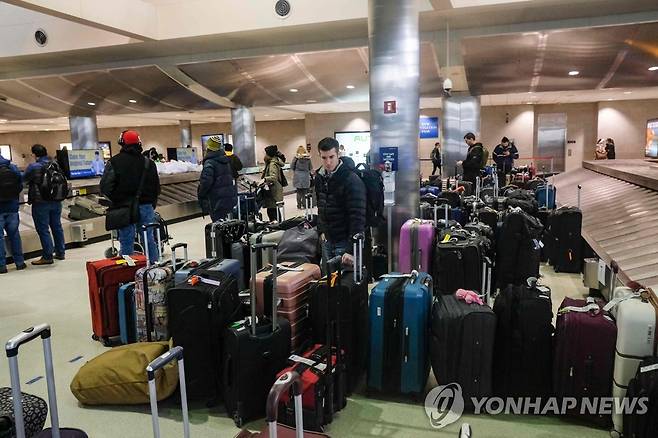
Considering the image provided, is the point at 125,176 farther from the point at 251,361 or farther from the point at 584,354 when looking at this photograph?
the point at 584,354

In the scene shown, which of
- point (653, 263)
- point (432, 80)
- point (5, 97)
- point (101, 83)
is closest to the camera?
point (653, 263)

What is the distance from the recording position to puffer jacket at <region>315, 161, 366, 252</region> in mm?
3899

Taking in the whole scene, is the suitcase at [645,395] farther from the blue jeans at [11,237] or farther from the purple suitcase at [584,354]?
the blue jeans at [11,237]

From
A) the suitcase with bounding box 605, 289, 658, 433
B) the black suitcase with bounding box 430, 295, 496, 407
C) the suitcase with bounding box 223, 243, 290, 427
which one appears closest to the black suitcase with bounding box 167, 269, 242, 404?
the suitcase with bounding box 223, 243, 290, 427

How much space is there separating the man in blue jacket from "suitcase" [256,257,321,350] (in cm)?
525

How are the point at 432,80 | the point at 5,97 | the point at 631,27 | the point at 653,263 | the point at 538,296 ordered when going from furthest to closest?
1. the point at 5,97
2. the point at 432,80
3. the point at 631,27
4. the point at 653,263
5. the point at 538,296

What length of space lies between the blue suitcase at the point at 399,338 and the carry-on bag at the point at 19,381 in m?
1.82

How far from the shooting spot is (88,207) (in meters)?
10.2

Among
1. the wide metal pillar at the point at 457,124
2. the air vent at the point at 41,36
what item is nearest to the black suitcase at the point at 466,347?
the wide metal pillar at the point at 457,124

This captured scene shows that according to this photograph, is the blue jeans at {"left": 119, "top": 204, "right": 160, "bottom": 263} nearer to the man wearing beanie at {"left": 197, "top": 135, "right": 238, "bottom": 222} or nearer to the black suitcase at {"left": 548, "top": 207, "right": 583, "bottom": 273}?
the man wearing beanie at {"left": 197, "top": 135, "right": 238, "bottom": 222}

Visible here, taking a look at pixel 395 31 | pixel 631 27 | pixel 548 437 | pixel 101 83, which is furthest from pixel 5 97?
pixel 548 437

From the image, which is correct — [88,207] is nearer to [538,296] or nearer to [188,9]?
[188,9]

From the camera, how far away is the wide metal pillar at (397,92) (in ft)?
20.3

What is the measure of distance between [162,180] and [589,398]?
39.4ft
